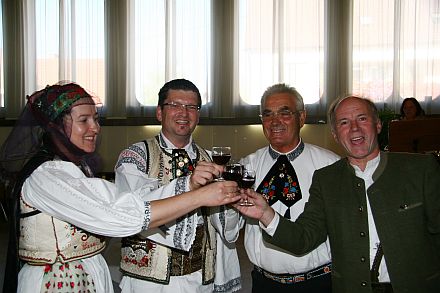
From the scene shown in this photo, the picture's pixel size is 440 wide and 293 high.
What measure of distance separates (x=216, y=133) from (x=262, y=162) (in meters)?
5.34

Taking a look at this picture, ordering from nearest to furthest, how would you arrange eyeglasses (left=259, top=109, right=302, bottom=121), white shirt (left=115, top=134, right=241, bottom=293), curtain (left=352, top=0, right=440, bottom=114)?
white shirt (left=115, top=134, right=241, bottom=293) < eyeglasses (left=259, top=109, right=302, bottom=121) < curtain (left=352, top=0, right=440, bottom=114)

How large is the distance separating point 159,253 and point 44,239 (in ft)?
2.21

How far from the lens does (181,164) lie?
2543 millimetres

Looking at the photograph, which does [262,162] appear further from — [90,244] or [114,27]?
[114,27]

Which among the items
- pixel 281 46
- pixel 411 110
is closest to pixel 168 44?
pixel 281 46

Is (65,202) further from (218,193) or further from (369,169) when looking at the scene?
(369,169)

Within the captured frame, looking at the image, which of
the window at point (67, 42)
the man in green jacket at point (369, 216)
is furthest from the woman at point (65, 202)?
the window at point (67, 42)

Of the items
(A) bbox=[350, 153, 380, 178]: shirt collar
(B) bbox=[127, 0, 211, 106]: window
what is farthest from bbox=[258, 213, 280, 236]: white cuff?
(B) bbox=[127, 0, 211, 106]: window

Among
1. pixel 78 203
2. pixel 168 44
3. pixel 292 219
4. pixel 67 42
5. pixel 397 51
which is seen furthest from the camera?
pixel 67 42

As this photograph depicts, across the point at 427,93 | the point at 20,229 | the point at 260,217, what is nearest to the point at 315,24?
the point at 427,93

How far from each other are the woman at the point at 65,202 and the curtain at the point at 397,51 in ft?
21.0

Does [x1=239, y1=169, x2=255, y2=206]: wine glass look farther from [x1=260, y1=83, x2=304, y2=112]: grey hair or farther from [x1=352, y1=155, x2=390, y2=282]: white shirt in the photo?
[x1=260, y1=83, x2=304, y2=112]: grey hair

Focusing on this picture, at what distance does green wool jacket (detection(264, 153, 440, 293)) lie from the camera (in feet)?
6.51

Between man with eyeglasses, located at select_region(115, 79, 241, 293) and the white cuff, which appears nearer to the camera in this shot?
the white cuff
